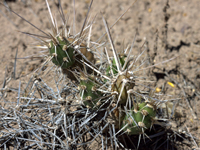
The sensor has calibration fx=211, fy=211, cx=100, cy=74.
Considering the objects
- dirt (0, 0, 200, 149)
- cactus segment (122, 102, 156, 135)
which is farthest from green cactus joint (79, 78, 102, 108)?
dirt (0, 0, 200, 149)

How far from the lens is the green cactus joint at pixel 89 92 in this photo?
1.52 metres

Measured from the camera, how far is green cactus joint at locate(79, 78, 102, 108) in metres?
1.52

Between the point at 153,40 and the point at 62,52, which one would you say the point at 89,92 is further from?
the point at 153,40

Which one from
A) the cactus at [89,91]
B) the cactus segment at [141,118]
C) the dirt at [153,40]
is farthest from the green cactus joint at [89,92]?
the dirt at [153,40]

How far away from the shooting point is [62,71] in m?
1.75

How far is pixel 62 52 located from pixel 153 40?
1621 mm

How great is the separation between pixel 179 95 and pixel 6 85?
6.20ft

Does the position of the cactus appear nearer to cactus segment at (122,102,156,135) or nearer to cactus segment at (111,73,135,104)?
cactus segment at (111,73,135,104)

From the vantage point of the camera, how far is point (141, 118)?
1.50 m

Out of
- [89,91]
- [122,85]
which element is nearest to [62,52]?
[89,91]

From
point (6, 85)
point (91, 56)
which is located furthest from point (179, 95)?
point (6, 85)

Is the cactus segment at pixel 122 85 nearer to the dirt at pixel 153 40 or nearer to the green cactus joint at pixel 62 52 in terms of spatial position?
the green cactus joint at pixel 62 52

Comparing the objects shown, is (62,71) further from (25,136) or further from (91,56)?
(25,136)

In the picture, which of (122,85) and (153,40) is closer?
(122,85)
